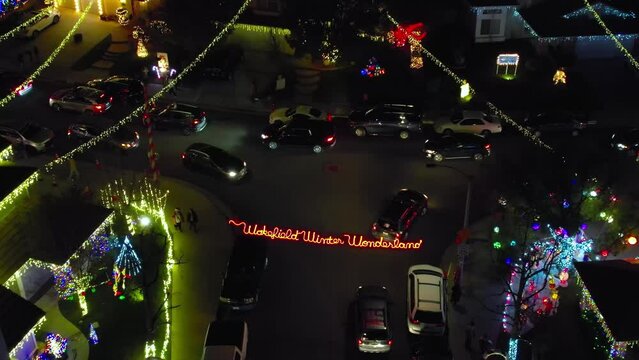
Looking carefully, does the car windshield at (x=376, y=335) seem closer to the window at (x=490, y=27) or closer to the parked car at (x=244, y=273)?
the parked car at (x=244, y=273)

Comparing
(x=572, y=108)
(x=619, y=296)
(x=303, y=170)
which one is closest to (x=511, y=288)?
(x=619, y=296)

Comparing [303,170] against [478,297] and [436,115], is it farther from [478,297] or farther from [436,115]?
[478,297]

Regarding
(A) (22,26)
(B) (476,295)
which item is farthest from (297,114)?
(A) (22,26)

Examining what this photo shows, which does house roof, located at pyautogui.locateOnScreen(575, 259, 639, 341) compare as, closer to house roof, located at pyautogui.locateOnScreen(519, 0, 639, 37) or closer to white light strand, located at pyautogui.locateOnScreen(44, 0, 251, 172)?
white light strand, located at pyautogui.locateOnScreen(44, 0, 251, 172)

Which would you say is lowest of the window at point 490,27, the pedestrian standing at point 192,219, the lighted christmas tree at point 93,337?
the lighted christmas tree at point 93,337

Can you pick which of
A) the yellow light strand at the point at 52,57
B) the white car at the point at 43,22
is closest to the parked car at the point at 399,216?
the yellow light strand at the point at 52,57
